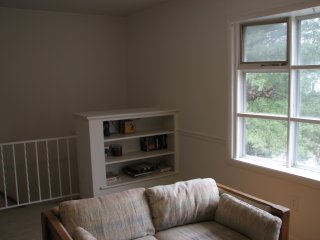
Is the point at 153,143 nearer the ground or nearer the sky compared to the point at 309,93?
nearer the ground

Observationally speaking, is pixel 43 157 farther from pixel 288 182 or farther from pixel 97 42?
pixel 288 182

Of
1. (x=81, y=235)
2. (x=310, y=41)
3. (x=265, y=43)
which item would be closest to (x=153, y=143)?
(x=265, y=43)

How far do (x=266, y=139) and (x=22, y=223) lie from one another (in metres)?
2.74

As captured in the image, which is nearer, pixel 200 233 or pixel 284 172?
pixel 200 233

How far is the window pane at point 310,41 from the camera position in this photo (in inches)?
111

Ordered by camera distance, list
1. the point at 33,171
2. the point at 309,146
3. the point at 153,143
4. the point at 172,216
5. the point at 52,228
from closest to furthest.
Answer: the point at 52,228 → the point at 172,216 → the point at 309,146 → the point at 153,143 → the point at 33,171

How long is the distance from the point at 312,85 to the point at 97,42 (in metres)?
3.39

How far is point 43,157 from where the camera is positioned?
193 inches

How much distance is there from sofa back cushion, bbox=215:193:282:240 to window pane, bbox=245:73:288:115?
3.56 feet

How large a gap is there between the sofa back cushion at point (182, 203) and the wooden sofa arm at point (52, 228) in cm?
Answer: 69

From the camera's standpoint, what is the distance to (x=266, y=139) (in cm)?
336

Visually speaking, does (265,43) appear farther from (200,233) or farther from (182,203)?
(200,233)

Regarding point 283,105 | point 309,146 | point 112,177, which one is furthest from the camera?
point 112,177

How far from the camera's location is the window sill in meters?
2.82
